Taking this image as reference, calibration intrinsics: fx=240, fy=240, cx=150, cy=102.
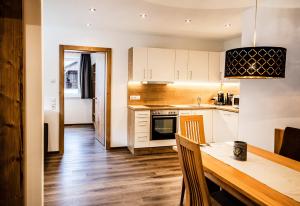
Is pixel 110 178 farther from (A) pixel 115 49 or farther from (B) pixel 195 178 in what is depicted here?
(A) pixel 115 49

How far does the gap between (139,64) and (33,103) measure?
3.29 metres

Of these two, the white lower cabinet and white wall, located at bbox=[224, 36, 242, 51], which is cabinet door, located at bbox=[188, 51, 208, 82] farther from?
the white lower cabinet

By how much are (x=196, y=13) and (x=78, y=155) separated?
3.32m

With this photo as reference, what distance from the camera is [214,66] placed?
17.8 feet

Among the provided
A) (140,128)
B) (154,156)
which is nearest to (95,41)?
(140,128)

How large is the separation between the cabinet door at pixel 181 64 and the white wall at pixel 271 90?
1734 millimetres

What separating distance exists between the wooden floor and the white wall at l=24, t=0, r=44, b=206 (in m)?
1.19

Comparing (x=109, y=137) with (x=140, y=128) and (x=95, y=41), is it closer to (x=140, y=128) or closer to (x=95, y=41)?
(x=140, y=128)

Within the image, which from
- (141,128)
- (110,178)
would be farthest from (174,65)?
(110,178)

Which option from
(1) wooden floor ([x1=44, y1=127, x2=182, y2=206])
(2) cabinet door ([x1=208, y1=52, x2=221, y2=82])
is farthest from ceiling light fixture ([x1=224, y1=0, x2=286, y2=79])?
(2) cabinet door ([x1=208, y1=52, x2=221, y2=82])

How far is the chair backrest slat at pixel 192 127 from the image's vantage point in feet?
9.42

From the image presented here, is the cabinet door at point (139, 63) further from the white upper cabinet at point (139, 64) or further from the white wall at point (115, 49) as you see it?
the white wall at point (115, 49)

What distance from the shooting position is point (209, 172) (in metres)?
1.89

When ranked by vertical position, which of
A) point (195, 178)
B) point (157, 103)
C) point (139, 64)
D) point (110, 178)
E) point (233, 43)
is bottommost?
point (110, 178)
